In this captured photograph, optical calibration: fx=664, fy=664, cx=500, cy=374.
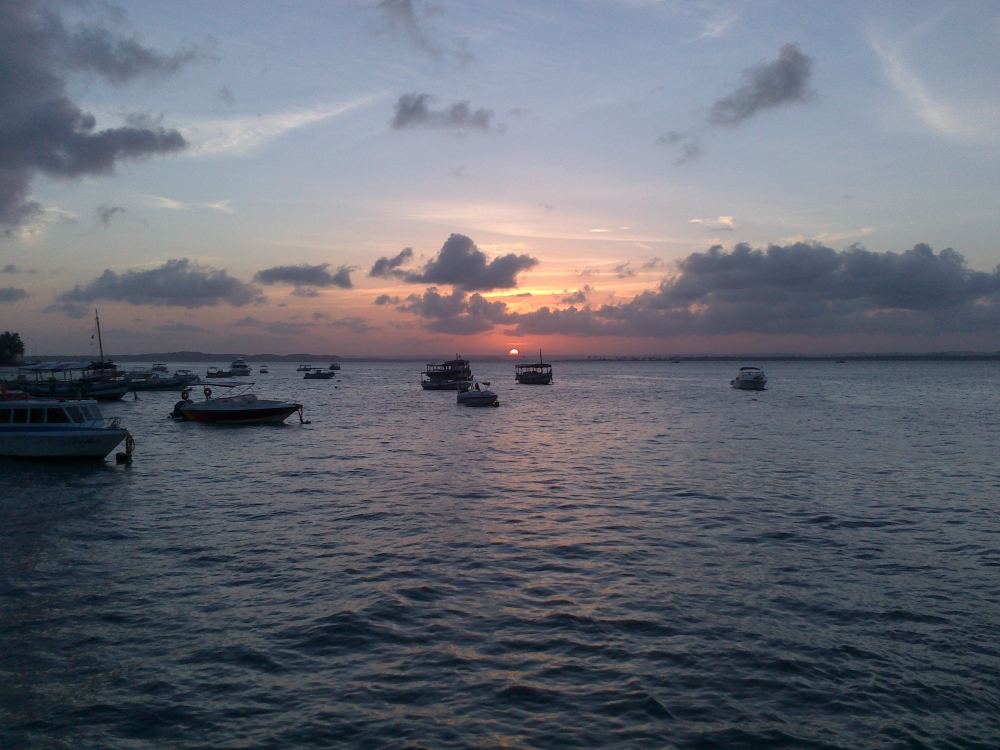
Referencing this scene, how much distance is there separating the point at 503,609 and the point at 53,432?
3327 cm

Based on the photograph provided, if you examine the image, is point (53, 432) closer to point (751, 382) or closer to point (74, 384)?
point (74, 384)

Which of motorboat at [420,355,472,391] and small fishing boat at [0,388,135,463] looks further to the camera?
motorboat at [420,355,472,391]

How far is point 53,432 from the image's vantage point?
37.4 metres

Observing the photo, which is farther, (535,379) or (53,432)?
(535,379)

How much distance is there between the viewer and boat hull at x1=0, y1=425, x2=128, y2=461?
3712 cm

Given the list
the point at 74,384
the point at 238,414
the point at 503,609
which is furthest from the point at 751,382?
the point at 503,609

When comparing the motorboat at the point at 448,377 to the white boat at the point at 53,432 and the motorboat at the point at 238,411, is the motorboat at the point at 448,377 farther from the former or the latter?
the white boat at the point at 53,432

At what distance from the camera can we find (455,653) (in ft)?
44.3

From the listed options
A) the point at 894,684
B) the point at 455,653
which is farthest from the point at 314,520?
the point at 894,684

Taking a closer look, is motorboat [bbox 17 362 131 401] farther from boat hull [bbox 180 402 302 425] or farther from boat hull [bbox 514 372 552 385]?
boat hull [bbox 514 372 552 385]

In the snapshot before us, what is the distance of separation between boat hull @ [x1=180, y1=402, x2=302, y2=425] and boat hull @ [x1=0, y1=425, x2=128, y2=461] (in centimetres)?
2107

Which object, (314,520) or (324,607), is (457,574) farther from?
(314,520)

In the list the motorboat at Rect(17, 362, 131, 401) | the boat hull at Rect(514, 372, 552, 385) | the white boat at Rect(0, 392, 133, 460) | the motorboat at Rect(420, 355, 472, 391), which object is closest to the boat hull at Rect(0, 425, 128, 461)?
the white boat at Rect(0, 392, 133, 460)

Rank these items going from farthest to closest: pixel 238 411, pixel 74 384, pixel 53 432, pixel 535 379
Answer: pixel 535 379
pixel 74 384
pixel 238 411
pixel 53 432
